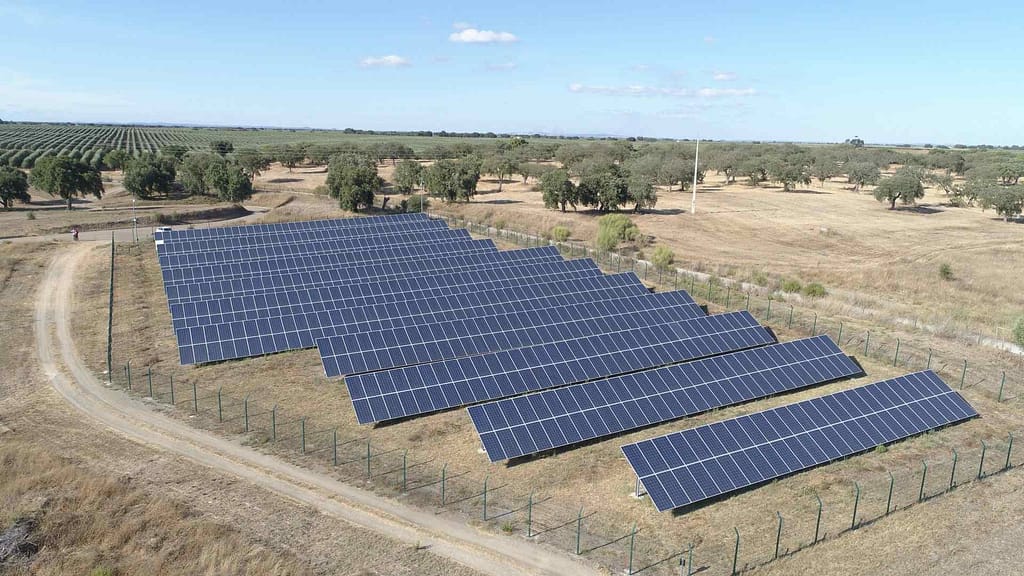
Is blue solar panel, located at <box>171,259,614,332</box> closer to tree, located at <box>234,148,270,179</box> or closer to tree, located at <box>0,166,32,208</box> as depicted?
tree, located at <box>0,166,32,208</box>

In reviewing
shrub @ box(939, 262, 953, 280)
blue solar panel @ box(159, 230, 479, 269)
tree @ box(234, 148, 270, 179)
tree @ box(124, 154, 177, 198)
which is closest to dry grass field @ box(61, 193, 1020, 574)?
blue solar panel @ box(159, 230, 479, 269)

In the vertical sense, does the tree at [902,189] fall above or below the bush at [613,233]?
above

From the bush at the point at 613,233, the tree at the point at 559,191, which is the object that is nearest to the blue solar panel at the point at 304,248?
the bush at the point at 613,233

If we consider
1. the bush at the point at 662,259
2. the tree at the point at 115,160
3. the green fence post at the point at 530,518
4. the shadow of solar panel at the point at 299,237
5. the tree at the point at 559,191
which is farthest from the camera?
the tree at the point at 115,160

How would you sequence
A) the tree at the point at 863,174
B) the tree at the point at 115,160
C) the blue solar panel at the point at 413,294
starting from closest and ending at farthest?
the blue solar panel at the point at 413,294 < the tree at the point at 863,174 < the tree at the point at 115,160

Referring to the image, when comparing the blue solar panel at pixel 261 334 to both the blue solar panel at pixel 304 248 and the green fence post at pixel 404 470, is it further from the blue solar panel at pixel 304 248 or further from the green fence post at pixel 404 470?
the blue solar panel at pixel 304 248
